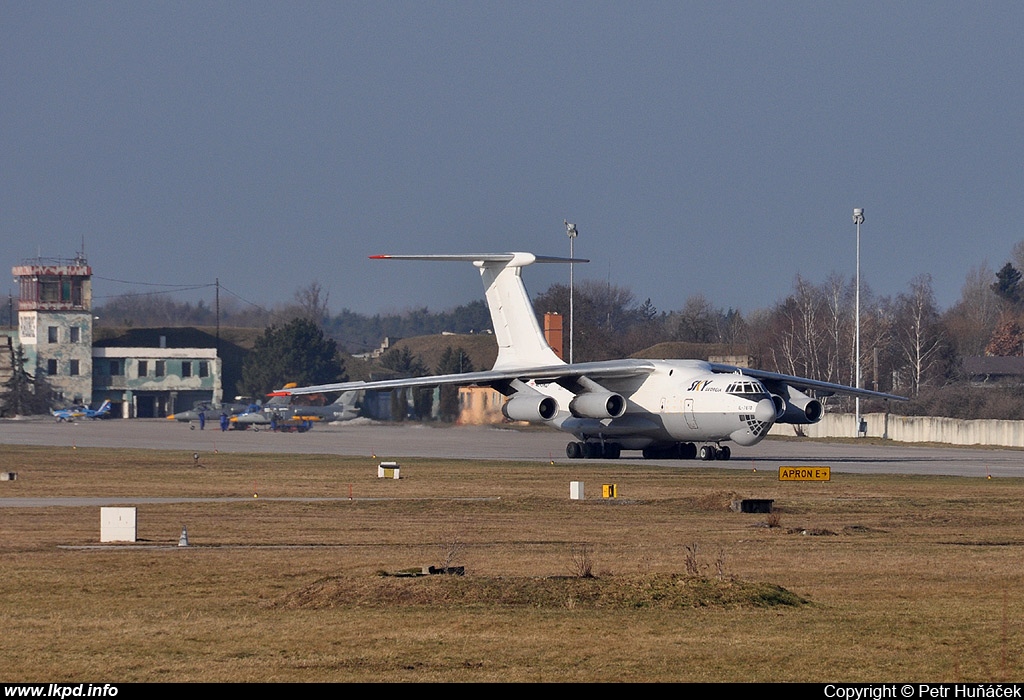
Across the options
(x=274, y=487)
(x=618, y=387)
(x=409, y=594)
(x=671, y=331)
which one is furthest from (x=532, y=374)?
(x=671, y=331)

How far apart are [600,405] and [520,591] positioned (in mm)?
26816

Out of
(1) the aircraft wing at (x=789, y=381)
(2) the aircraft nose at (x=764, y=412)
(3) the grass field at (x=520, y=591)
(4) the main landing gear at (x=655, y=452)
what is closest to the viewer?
(3) the grass field at (x=520, y=591)

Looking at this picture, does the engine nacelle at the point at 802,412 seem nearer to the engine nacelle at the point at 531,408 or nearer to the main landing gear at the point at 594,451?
the main landing gear at the point at 594,451

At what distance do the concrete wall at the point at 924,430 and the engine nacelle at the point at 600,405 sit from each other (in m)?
20.0

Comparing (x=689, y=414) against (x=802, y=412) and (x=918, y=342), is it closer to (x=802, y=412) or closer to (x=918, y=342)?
(x=802, y=412)

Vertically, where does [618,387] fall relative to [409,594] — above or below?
above

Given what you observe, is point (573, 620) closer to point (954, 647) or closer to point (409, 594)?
point (409, 594)

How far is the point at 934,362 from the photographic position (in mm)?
87375

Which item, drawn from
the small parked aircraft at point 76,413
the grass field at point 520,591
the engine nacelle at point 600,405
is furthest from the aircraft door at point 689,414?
the small parked aircraft at point 76,413

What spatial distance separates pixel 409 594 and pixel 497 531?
7.23 m

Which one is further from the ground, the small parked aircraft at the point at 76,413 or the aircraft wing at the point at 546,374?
the aircraft wing at the point at 546,374

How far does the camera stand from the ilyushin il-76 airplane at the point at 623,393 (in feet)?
125

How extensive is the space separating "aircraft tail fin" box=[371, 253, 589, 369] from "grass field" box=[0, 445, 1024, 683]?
1749 cm

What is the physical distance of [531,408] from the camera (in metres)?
42.0
